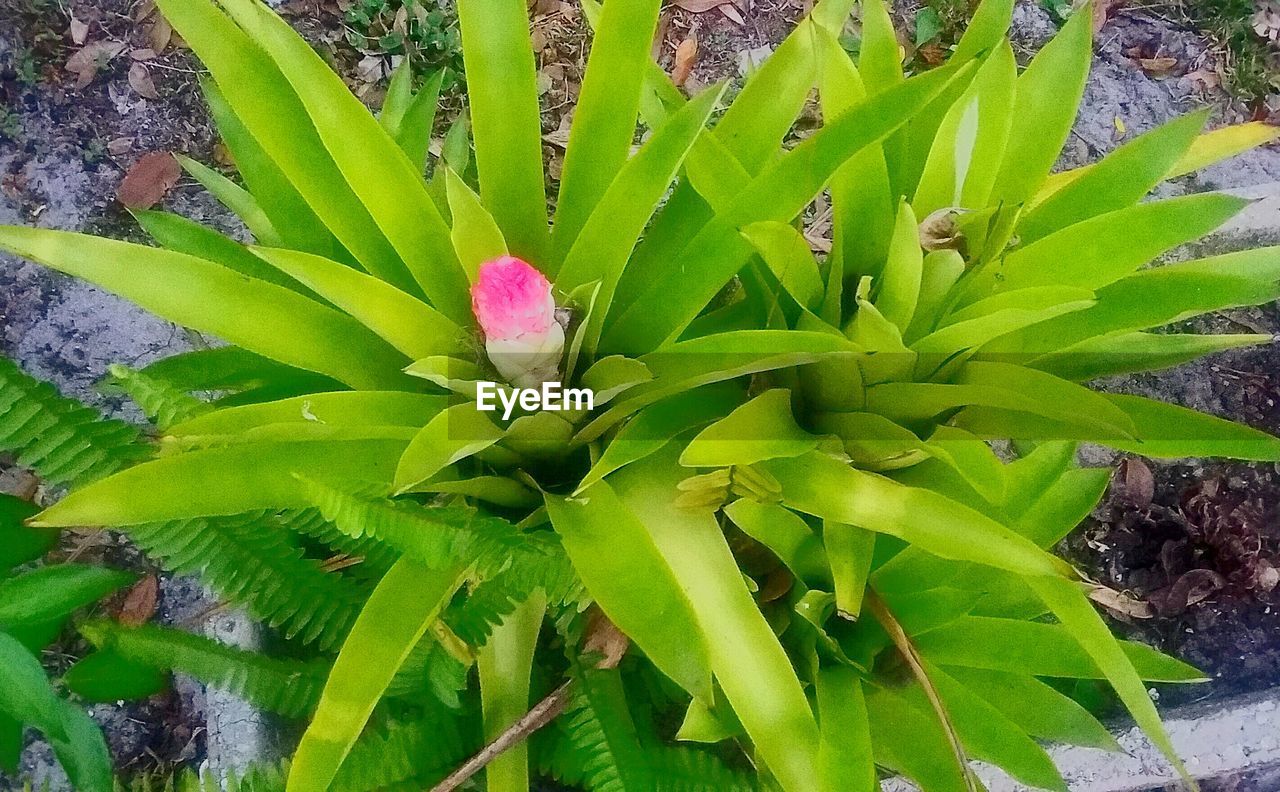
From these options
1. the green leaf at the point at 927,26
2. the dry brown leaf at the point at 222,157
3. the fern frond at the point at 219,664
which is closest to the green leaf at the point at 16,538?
the fern frond at the point at 219,664

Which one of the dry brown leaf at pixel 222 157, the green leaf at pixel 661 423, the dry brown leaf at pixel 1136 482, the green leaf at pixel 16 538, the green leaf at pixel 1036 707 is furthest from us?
the dry brown leaf at pixel 222 157

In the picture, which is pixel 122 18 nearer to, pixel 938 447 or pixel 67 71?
pixel 67 71

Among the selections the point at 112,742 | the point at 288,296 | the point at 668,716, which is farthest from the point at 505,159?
the point at 112,742

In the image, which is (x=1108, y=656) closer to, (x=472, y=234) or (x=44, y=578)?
(x=472, y=234)

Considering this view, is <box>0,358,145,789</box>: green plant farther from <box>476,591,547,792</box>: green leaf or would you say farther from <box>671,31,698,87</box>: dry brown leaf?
<box>671,31,698,87</box>: dry brown leaf

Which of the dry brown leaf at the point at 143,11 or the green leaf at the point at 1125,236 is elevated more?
the dry brown leaf at the point at 143,11

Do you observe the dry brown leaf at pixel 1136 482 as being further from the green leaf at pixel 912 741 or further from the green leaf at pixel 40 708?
the green leaf at pixel 40 708
